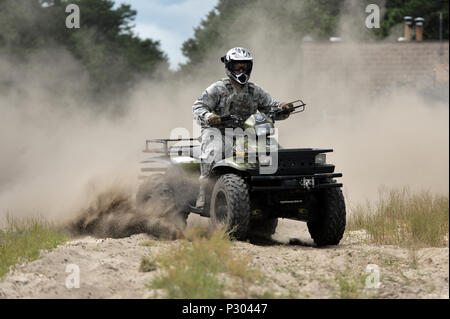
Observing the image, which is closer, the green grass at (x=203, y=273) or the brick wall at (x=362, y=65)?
the green grass at (x=203, y=273)

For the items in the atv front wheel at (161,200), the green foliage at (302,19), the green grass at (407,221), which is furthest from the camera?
the green foliage at (302,19)

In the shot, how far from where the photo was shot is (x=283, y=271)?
6.25m

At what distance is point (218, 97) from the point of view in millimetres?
8312

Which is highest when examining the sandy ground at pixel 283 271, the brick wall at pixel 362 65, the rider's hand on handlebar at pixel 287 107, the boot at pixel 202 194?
the brick wall at pixel 362 65

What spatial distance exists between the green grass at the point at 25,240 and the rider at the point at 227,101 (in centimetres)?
179

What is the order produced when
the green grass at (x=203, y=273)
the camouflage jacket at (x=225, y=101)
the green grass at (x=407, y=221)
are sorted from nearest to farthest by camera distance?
the green grass at (x=203, y=273)
the green grass at (x=407, y=221)
the camouflage jacket at (x=225, y=101)

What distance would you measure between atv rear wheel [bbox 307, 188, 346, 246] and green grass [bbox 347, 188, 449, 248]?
0.67 m

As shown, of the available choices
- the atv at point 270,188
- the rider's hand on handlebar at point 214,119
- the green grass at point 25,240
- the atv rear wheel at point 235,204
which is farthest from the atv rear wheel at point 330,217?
the green grass at point 25,240

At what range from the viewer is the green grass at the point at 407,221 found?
766 centimetres

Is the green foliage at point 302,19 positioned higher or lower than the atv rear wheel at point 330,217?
higher

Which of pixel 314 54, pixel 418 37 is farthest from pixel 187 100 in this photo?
pixel 418 37

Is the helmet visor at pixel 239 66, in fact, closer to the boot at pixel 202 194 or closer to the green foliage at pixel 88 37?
the boot at pixel 202 194

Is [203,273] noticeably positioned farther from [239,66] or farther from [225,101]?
[239,66]

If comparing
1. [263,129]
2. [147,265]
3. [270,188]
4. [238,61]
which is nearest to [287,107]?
[263,129]
